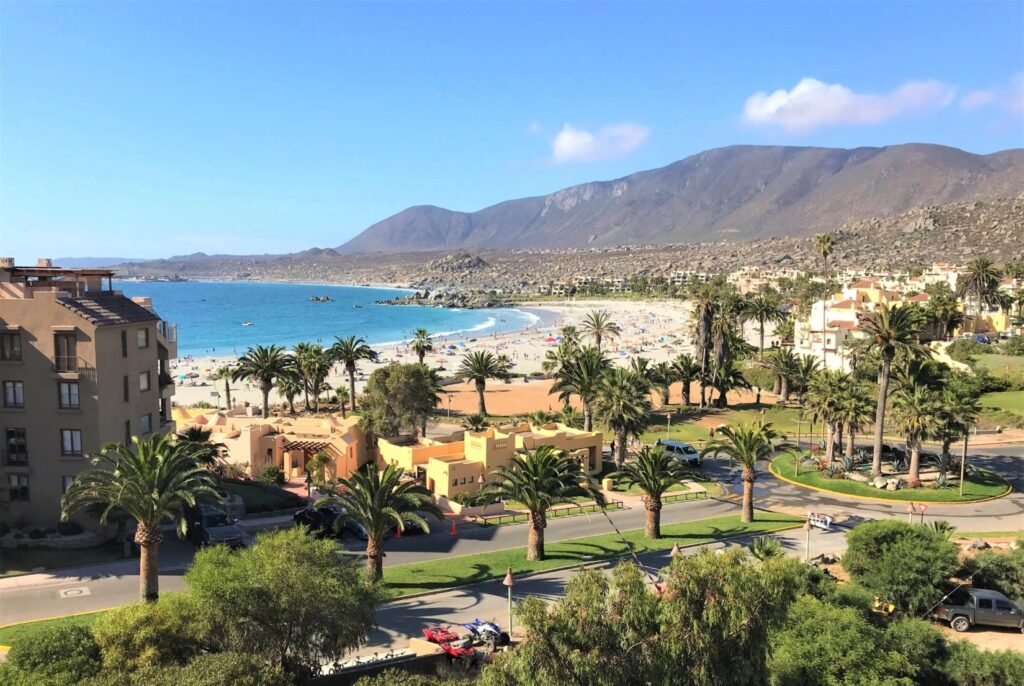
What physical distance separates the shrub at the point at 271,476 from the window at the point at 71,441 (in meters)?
11.1

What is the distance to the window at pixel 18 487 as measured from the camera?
2798 centimetres

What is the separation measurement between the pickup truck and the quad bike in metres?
13.4

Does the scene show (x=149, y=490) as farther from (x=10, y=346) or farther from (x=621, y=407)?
(x=621, y=407)

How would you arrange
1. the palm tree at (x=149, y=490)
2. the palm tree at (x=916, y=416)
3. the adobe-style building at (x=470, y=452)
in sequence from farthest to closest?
the adobe-style building at (x=470, y=452), the palm tree at (x=916, y=416), the palm tree at (x=149, y=490)

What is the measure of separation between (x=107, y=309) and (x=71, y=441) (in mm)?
5165

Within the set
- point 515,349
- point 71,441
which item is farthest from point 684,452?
point 515,349

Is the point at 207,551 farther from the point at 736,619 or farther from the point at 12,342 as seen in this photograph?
the point at 12,342

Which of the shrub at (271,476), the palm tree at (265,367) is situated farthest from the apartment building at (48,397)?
the palm tree at (265,367)

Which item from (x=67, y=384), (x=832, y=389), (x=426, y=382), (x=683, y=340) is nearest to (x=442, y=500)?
(x=426, y=382)

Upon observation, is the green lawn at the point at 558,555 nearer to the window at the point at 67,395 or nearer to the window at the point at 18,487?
the window at the point at 67,395

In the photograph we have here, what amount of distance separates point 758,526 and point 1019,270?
99.9m

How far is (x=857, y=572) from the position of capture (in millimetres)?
24625

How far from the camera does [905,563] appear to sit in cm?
2311

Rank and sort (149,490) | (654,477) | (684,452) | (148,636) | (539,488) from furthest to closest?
(684,452), (654,477), (539,488), (149,490), (148,636)
